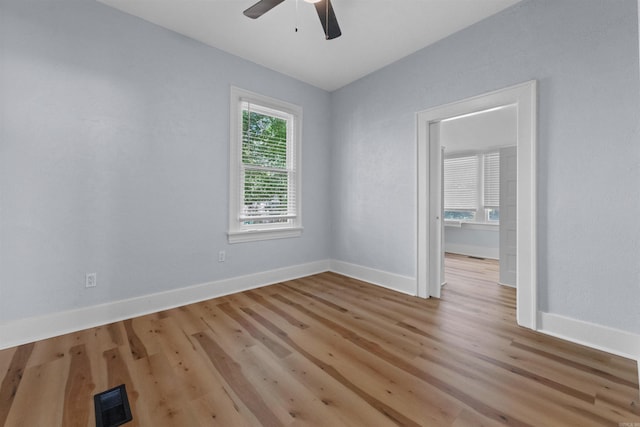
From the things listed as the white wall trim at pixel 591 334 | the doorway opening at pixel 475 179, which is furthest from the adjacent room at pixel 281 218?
the doorway opening at pixel 475 179

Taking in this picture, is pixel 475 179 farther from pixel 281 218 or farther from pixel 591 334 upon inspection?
pixel 281 218

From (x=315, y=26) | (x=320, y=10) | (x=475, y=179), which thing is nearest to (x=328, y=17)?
(x=320, y=10)

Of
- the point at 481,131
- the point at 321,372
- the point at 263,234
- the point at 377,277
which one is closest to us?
the point at 321,372

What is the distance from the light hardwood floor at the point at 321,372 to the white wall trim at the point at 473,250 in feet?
10.5

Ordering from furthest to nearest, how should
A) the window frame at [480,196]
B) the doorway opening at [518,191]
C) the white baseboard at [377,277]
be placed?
the window frame at [480,196]
the white baseboard at [377,277]
the doorway opening at [518,191]

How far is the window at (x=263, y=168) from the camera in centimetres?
330

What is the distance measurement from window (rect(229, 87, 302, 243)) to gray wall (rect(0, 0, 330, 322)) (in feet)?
0.47

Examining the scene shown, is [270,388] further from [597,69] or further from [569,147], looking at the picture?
[597,69]

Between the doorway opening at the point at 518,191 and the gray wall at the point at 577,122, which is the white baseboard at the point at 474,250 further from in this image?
the gray wall at the point at 577,122

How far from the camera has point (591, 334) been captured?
2.07 metres

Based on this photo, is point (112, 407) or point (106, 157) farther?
point (106, 157)

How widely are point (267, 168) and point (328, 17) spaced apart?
1.92 metres

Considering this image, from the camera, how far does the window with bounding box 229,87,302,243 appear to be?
3.30 metres

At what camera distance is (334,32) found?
223cm
